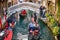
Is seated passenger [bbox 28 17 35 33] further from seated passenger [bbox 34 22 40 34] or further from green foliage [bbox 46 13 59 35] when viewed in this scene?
green foliage [bbox 46 13 59 35]

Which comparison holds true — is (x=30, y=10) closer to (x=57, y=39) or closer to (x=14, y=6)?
Answer: (x=14, y=6)

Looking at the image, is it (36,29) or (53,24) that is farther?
(36,29)

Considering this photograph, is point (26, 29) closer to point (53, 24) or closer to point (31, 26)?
point (31, 26)

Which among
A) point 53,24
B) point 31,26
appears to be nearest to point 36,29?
point 31,26

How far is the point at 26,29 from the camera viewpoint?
3012mm

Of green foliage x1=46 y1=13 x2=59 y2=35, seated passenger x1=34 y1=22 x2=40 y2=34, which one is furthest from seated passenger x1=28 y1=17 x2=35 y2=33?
green foliage x1=46 y1=13 x2=59 y2=35

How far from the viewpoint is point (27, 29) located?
3.01 m

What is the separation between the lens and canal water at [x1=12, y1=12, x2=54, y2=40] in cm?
294

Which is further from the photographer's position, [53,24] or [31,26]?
[31,26]

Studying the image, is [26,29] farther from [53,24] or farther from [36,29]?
[53,24]

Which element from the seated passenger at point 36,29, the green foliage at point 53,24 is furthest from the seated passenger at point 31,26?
the green foliage at point 53,24

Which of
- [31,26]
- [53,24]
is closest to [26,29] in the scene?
[31,26]

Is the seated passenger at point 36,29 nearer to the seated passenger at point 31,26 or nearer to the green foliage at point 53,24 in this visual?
the seated passenger at point 31,26

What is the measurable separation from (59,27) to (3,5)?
2.31ft
